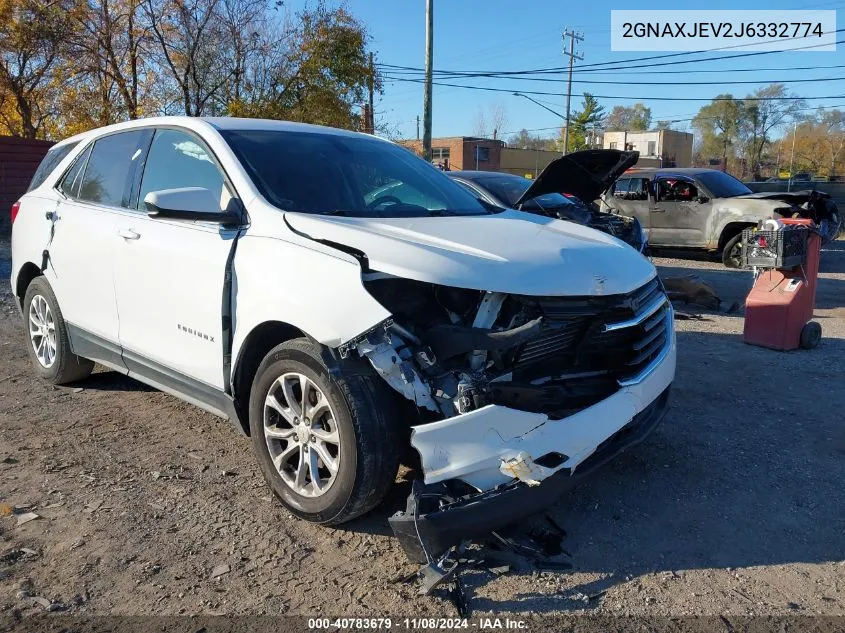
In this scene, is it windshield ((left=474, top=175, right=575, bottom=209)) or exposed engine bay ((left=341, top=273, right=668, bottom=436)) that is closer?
exposed engine bay ((left=341, top=273, right=668, bottom=436))

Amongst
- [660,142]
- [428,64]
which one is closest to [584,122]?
[660,142]

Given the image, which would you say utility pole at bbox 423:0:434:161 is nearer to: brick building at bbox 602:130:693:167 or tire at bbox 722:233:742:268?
tire at bbox 722:233:742:268

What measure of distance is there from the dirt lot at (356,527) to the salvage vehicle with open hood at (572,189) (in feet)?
7.38

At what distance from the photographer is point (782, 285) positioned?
21.8 ft

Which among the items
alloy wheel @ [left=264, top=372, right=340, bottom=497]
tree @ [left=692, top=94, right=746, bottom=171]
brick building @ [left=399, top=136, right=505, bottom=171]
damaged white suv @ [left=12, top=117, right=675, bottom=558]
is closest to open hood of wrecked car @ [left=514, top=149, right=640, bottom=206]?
damaged white suv @ [left=12, top=117, right=675, bottom=558]

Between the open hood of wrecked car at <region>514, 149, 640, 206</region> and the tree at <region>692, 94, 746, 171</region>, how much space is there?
7332 centimetres

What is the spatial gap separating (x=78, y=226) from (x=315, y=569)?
3015mm

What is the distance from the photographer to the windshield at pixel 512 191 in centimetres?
805

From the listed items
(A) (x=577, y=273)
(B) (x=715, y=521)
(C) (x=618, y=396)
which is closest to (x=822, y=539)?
(B) (x=715, y=521)

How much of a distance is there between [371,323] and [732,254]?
1155 centimetres

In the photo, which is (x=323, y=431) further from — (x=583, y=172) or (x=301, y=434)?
(x=583, y=172)

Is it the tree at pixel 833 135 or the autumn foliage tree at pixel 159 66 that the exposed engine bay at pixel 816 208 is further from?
the tree at pixel 833 135

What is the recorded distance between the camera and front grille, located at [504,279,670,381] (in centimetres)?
305

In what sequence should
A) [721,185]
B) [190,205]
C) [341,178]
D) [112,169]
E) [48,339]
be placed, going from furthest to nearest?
[721,185] < [48,339] < [112,169] < [341,178] < [190,205]
